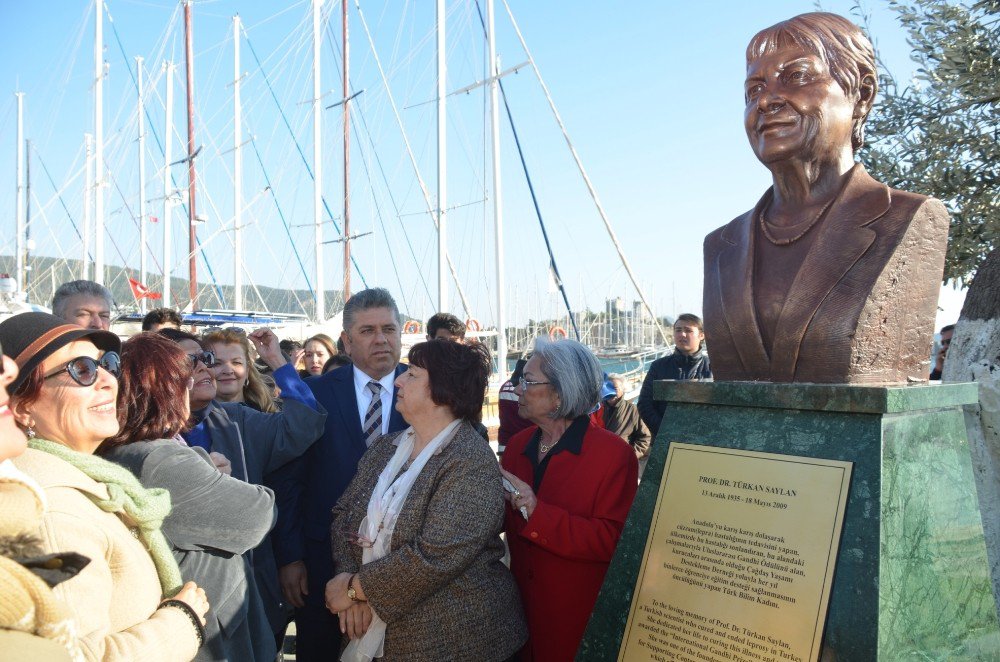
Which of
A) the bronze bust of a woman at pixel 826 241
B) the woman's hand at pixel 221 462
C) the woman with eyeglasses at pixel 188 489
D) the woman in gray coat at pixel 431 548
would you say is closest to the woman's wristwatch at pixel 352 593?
the woman in gray coat at pixel 431 548

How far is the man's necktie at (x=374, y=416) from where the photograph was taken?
146 inches

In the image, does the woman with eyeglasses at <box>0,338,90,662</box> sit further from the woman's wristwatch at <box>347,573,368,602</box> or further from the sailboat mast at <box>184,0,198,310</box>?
the sailboat mast at <box>184,0,198,310</box>

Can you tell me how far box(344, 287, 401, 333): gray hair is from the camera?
3977 mm

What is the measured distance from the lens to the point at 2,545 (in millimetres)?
1360

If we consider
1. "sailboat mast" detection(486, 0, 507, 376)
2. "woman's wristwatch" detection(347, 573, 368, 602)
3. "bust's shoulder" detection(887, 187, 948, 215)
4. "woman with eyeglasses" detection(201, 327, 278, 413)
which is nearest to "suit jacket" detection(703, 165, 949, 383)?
"bust's shoulder" detection(887, 187, 948, 215)

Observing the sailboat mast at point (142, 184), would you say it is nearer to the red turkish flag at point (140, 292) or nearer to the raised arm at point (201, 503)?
the red turkish flag at point (140, 292)

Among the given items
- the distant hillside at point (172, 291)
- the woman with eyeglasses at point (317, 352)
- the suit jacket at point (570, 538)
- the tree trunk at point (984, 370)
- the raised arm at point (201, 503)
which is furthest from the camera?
the distant hillside at point (172, 291)

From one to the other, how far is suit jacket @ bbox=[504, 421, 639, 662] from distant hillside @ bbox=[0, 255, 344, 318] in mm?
19664

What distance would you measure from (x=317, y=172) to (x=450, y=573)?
742 inches

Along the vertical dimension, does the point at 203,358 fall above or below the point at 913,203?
below

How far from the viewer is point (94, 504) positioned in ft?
6.31

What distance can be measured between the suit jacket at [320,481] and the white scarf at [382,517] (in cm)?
59

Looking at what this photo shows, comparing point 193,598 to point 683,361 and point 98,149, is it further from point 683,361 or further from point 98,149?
point 98,149

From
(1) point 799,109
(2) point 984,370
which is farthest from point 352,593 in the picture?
(2) point 984,370
